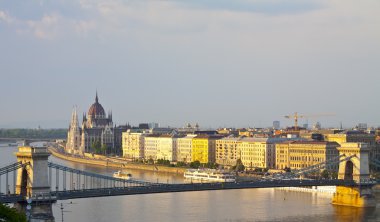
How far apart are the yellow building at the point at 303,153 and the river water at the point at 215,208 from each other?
1443cm

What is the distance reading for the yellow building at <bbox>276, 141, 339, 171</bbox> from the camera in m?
59.2

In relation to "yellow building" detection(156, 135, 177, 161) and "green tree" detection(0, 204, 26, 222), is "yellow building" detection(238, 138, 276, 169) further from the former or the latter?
"green tree" detection(0, 204, 26, 222)

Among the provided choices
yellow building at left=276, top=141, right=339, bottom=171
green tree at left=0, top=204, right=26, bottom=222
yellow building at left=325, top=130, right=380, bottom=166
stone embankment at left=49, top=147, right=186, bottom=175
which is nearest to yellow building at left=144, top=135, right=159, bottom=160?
stone embankment at left=49, top=147, right=186, bottom=175

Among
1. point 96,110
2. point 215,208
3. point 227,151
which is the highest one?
point 96,110

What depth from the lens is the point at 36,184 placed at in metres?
31.8

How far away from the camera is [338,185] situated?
40.7 metres

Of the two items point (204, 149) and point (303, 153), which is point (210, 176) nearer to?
point (303, 153)

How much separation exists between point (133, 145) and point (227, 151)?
787 inches

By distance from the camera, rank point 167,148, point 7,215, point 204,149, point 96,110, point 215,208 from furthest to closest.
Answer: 1. point 96,110
2. point 167,148
3. point 204,149
4. point 215,208
5. point 7,215

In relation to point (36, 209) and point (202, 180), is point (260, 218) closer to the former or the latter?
point (36, 209)

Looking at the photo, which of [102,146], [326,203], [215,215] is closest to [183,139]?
[102,146]

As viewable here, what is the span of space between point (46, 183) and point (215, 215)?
22.2ft

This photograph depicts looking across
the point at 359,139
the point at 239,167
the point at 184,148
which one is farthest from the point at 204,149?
the point at 359,139

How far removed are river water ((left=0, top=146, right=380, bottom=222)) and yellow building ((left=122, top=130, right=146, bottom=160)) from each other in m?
41.8
